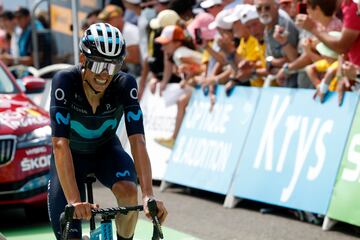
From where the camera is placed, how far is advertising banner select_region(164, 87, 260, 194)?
10.4 metres

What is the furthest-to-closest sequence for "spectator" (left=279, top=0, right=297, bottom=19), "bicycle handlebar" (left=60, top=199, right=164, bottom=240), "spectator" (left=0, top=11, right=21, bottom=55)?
"spectator" (left=0, top=11, right=21, bottom=55) < "spectator" (left=279, top=0, right=297, bottom=19) < "bicycle handlebar" (left=60, top=199, right=164, bottom=240)

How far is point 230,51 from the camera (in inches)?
424

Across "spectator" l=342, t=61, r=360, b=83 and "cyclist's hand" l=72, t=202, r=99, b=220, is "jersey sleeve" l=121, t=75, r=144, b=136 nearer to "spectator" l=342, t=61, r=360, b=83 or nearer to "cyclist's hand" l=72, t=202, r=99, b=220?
"cyclist's hand" l=72, t=202, r=99, b=220

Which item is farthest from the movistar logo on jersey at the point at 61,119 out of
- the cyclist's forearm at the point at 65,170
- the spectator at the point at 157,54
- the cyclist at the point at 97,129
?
the spectator at the point at 157,54

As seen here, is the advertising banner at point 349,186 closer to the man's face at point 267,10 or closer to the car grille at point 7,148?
the man's face at point 267,10

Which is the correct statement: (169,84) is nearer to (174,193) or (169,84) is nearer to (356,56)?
(174,193)

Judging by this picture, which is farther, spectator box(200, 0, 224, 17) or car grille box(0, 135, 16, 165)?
spectator box(200, 0, 224, 17)

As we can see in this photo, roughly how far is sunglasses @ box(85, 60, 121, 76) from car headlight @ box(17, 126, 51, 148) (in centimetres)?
369

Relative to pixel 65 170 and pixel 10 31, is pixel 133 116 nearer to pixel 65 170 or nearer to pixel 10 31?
pixel 65 170

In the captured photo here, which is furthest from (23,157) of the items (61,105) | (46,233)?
(61,105)

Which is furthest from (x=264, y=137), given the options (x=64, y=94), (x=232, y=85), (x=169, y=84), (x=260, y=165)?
(x=64, y=94)

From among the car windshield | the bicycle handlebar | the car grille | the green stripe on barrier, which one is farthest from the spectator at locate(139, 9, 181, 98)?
the bicycle handlebar

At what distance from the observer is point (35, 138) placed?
8.99 m

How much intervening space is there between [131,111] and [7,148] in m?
3.50
